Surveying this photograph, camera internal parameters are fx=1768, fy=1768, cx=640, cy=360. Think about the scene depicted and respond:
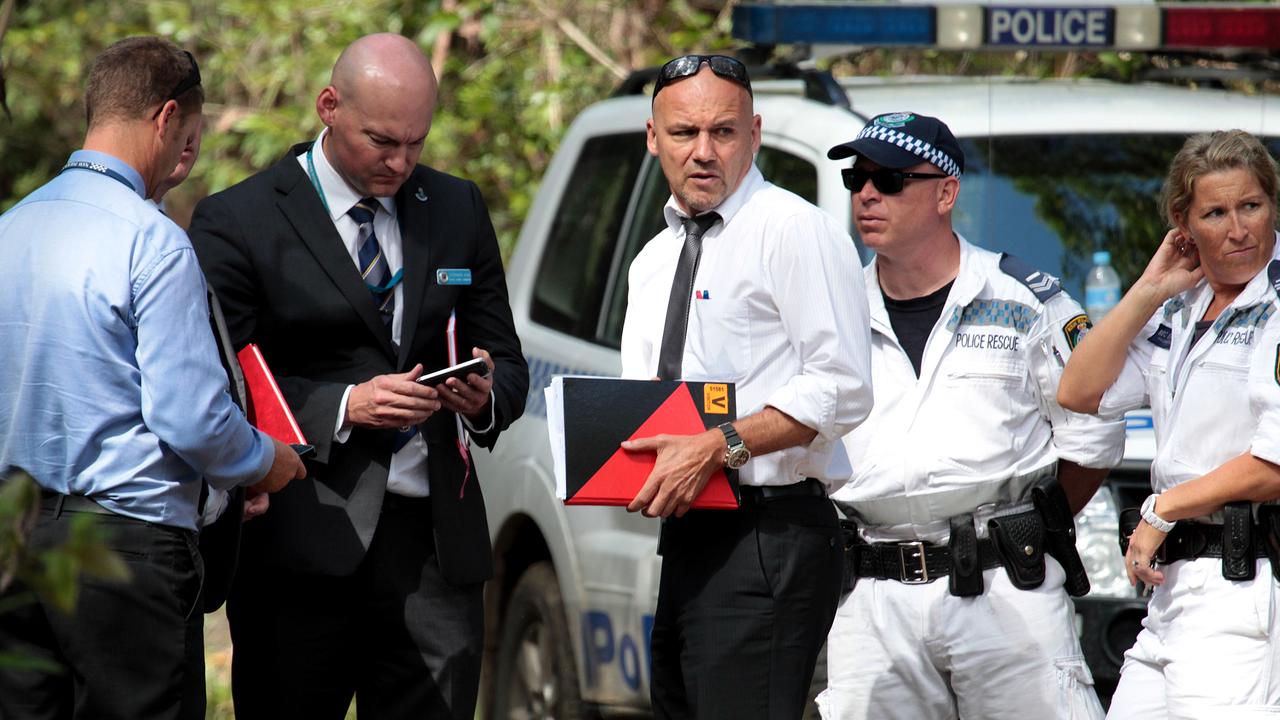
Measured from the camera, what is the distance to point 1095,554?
470 cm

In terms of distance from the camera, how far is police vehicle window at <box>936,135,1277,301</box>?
16.5ft

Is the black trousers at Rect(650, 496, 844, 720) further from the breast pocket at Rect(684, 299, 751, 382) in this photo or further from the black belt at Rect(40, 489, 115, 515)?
the black belt at Rect(40, 489, 115, 515)

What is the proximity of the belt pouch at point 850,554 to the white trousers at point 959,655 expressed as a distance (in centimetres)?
2

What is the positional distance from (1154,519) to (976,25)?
1898mm

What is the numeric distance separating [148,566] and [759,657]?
4.25ft

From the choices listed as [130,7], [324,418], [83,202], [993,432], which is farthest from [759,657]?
[130,7]

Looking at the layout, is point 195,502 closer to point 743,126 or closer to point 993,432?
point 743,126

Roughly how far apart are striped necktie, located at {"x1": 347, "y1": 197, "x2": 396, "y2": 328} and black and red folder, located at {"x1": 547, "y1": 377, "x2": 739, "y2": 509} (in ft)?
1.94

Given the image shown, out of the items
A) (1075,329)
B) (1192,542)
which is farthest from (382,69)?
(1192,542)

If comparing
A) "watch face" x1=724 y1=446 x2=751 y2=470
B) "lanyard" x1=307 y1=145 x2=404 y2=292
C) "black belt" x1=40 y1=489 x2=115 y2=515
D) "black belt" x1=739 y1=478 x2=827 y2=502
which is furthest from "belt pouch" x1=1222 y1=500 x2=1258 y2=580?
"black belt" x1=40 y1=489 x2=115 y2=515

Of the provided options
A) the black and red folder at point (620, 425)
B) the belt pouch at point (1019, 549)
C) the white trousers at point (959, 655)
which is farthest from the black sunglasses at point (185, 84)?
the belt pouch at point (1019, 549)

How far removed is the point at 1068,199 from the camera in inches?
202

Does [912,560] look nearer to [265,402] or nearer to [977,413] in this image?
[977,413]

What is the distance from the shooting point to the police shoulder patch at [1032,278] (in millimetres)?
4332
